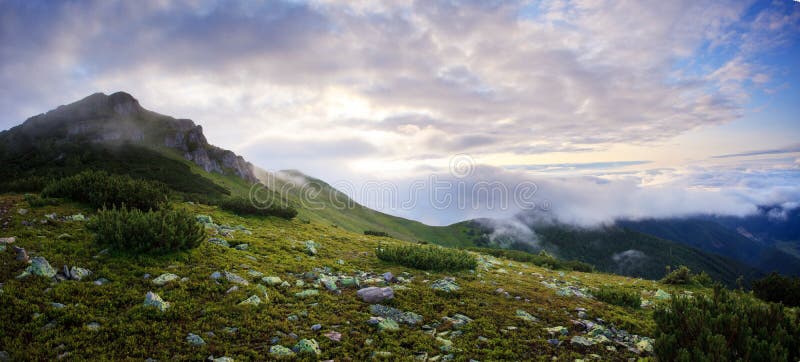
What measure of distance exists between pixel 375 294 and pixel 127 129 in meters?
145

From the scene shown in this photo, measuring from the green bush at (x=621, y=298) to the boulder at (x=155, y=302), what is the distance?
11991 mm

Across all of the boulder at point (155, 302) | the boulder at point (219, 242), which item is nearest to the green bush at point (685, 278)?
the boulder at point (219, 242)

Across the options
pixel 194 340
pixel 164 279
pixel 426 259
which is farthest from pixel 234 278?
pixel 426 259

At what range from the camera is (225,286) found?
7648 millimetres

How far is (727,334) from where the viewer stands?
17.8 feet

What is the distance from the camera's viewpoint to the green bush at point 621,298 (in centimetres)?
995

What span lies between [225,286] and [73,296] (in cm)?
259

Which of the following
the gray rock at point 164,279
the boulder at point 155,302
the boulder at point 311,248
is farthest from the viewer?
the boulder at point 311,248

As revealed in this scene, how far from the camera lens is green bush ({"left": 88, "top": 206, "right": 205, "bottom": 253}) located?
28.0 feet

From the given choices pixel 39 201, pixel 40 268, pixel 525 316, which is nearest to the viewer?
pixel 40 268

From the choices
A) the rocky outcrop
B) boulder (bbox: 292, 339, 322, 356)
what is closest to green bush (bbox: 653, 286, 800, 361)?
boulder (bbox: 292, 339, 322, 356)

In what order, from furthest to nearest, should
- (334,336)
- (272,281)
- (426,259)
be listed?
(426,259)
(272,281)
(334,336)

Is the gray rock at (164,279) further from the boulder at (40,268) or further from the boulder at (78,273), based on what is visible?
the boulder at (40,268)

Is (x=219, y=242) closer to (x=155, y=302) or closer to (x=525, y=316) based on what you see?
(x=155, y=302)
